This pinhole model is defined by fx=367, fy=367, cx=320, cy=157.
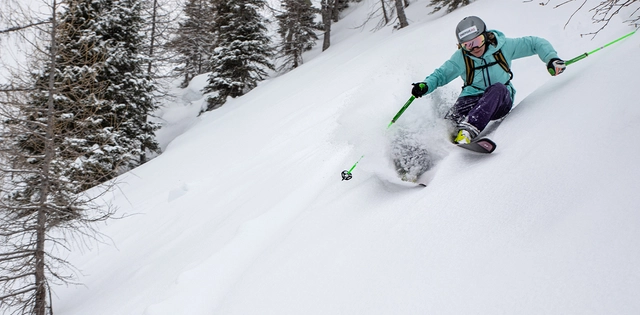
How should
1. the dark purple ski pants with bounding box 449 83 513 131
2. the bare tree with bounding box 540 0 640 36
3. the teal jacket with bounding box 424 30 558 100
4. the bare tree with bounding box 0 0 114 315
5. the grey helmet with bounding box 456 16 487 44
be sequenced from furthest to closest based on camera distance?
the bare tree with bounding box 0 0 114 315 < the teal jacket with bounding box 424 30 558 100 < the grey helmet with bounding box 456 16 487 44 < the dark purple ski pants with bounding box 449 83 513 131 < the bare tree with bounding box 540 0 640 36

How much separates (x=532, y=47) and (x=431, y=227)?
2.59 m

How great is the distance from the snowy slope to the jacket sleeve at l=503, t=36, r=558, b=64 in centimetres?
31

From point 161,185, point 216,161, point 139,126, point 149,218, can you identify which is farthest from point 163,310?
point 139,126

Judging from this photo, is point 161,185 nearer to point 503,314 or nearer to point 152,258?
point 152,258

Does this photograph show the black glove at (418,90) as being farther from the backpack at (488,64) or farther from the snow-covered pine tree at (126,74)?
the snow-covered pine tree at (126,74)

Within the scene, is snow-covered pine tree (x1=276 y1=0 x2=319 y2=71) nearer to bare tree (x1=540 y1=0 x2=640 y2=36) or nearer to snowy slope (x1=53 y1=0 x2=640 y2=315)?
bare tree (x1=540 y1=0 x2=640 y2=36)

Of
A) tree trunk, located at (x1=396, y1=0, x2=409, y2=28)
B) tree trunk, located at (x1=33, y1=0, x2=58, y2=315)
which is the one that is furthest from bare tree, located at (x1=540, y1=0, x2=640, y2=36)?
tree trunk, located at (x1=396, y1=0, x2=409, y2=28)

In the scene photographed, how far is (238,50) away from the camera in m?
18.3

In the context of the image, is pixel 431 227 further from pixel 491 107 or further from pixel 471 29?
pixel 471 29

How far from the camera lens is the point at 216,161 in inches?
363

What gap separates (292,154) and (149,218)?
3.32 meters

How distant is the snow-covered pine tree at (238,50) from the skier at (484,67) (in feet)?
50.7

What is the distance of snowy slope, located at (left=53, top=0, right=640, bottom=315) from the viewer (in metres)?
1.71

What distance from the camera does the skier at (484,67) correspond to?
3512mm
